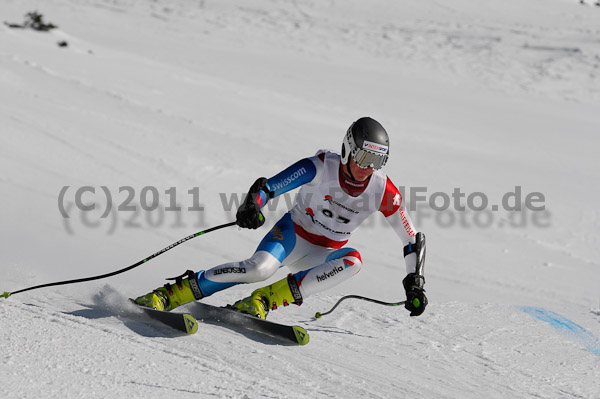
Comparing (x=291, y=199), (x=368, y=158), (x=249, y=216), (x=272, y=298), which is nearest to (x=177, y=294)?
(x=272, y=298)

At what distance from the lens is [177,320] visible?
14.6ft

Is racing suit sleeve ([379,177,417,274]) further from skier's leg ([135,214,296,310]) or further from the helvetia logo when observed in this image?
skier's leg ([135,214,296,310])

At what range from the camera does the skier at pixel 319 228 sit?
4.75m

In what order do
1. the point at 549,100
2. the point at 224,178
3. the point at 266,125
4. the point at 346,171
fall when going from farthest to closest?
the point at 549,100 → the point at 266,125 → the point at 224,178 → the point at 346,171

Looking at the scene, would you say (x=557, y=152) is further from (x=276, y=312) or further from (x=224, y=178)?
(x=276, y=312)

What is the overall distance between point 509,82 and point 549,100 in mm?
1926

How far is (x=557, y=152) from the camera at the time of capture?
46.6ft

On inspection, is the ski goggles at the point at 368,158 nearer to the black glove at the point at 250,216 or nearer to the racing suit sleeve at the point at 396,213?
the racing suit sleeve at the point at 396,213

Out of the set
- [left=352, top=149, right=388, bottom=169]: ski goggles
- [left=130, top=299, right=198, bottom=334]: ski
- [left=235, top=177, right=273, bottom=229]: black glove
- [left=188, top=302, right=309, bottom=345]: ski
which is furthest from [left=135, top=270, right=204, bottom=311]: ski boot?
[left=352, top=149, right=388, bottom=169]: ski goggles

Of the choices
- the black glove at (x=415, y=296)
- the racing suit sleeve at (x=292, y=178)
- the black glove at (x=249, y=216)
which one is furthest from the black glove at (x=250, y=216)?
the black glove at (x=415, y=296)

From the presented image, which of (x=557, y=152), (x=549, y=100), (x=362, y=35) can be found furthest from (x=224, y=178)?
(x=362, y=35)

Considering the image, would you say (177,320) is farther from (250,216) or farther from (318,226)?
(318,226)

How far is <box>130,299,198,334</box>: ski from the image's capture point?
4.42 m

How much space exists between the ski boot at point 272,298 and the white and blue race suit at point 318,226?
0.19ft
